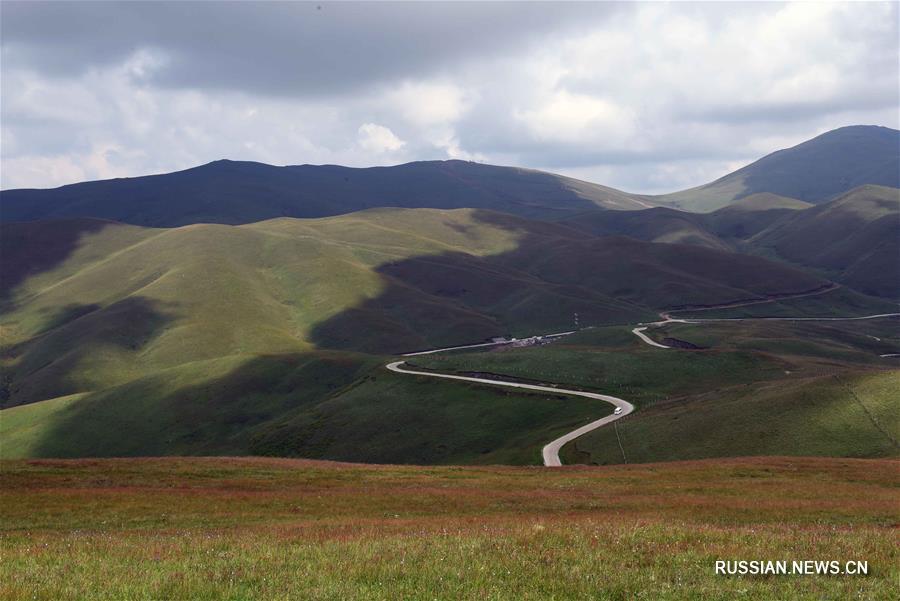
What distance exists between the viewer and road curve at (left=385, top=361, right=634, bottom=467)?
274 feet

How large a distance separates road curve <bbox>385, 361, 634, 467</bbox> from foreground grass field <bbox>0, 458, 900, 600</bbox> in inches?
1376

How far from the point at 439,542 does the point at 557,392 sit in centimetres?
9643

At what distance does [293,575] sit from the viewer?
1566 cm

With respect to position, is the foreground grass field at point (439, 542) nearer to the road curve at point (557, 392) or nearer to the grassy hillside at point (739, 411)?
the grassy hillside at point (739, 411)

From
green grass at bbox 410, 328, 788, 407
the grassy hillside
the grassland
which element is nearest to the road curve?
the grassy hillside

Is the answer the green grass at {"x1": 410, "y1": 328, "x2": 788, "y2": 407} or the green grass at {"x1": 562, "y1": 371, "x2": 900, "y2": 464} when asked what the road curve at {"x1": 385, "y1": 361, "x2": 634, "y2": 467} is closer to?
the green grass at {"x1": 562, "y1": 371, "x2": 900, "y2": 464}

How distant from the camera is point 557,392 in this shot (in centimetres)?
11419

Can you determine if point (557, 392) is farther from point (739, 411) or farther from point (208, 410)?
point (208, 410)

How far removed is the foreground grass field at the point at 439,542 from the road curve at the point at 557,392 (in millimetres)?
34958

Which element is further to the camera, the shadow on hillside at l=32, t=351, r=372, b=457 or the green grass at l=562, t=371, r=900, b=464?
the shadow on hillside at l=32, t=351, r=372, b=457

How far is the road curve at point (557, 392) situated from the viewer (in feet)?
274

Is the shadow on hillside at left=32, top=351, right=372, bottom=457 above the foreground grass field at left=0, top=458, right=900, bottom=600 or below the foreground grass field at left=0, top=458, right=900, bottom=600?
below

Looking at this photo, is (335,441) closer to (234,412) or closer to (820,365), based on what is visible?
(234,412)

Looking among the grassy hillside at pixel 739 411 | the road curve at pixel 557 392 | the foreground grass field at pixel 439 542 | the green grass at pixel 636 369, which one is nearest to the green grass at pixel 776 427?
the grassy hillside at pixel 739 411
